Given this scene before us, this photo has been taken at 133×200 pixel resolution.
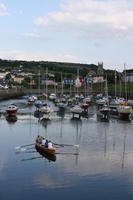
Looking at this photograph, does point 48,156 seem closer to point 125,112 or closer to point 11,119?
point 11,119

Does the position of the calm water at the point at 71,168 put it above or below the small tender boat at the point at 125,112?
below

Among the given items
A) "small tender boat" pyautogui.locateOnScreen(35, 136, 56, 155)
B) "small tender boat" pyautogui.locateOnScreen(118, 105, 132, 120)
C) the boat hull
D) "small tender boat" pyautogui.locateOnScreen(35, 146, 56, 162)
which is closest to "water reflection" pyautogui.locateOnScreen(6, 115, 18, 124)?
"small tender boat" pyautogui.locateOnScreen(118, 105, 132, 120)

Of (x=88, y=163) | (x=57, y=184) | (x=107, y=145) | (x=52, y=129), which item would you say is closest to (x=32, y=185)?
(x=57, y=184)

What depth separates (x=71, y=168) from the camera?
40.7 meters

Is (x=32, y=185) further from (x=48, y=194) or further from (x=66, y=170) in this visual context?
(x=66, y=170)

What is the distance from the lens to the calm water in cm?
3384

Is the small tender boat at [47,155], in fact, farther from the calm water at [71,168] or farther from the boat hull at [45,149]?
the calm water at [71,168]

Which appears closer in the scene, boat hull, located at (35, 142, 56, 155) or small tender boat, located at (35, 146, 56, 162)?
small tender boat, located at (35, 146, 56, 162)

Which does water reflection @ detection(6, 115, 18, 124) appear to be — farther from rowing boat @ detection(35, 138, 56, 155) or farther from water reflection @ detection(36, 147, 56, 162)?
water reflection @ detection(36, 147, 56, 162)

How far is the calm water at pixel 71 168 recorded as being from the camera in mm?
33844

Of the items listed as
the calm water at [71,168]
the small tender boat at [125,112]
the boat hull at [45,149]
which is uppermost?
the small tender boat at [125,112]

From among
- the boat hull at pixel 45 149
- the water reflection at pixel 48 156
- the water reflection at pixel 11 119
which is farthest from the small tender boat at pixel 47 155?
the water reflection at pixel 11 119

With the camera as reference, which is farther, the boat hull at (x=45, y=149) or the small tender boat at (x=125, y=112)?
the small tender boat at (x=125, y=112)

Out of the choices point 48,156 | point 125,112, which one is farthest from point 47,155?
point 125,112
